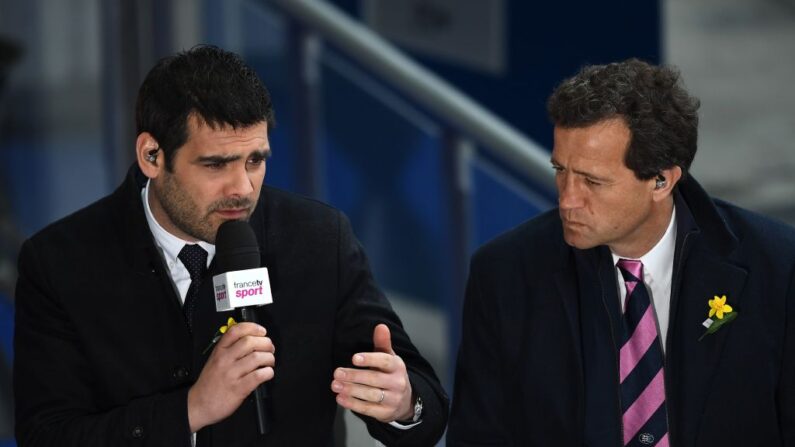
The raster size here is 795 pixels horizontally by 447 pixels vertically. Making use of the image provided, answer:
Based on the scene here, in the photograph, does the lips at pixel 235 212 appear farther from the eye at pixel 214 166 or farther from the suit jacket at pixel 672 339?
the suit jacket at pixel 672 339

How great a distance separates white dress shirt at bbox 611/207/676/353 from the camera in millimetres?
3137

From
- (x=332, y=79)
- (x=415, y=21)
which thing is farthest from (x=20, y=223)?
(x=415, y=21)

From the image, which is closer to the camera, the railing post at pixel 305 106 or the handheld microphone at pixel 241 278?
the handheld microphone at pixel 241 278

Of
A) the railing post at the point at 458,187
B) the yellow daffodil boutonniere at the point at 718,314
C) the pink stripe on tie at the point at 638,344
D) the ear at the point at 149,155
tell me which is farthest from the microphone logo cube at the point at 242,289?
the railing post at the point at 458,187

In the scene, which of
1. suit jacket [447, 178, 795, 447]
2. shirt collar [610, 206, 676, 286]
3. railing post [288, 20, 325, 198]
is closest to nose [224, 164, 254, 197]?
suit jacket [447, 178, 795, 447]

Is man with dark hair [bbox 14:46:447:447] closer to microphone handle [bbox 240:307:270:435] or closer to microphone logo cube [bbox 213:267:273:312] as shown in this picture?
microphone handle [bbox 240:307:270:435]

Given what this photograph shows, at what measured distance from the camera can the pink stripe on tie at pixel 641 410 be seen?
3051 mm

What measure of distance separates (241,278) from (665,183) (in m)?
1.04

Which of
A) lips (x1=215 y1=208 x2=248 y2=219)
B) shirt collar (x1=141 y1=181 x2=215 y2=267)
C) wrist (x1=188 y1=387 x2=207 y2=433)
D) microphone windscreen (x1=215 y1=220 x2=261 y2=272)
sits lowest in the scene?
wrist (x1=188 y1=387 x2=207 y2=433)

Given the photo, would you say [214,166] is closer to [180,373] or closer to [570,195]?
[180,373]

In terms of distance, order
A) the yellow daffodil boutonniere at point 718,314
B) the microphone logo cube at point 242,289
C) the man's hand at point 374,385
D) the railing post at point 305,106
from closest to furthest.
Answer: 1. the microphone logo cube at point 242,289
2. the man's hand at point 374,385
3. the yellow daffodil boutonniere at point 718,314
4. the railing post at point 305,106

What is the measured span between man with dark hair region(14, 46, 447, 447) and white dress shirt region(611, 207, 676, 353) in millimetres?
515

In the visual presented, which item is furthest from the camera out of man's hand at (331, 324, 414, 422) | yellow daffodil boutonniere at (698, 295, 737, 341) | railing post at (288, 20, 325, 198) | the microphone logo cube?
railing post at (288, 20, 325, 198)

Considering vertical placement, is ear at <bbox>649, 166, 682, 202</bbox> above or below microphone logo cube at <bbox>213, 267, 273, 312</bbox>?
above
